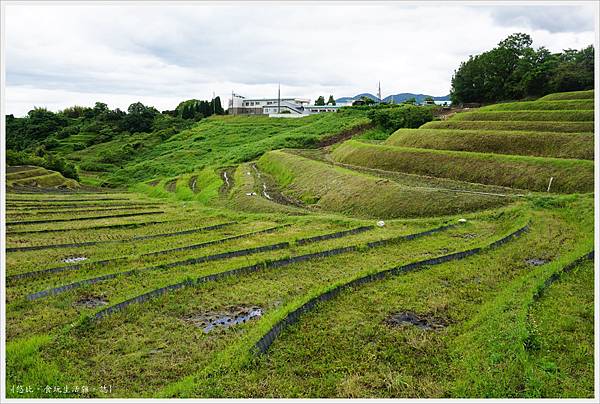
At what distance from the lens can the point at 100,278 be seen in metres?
12.6

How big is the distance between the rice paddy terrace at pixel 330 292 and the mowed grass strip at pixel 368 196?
0.40ft

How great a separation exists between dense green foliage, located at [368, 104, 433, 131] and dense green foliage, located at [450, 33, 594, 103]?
7.15 m

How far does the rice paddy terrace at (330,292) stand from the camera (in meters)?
7.61

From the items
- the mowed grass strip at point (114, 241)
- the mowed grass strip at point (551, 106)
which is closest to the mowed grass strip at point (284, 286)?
the mowed grass strip at point (114, 241)

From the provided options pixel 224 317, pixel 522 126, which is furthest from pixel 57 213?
pixel 522 126

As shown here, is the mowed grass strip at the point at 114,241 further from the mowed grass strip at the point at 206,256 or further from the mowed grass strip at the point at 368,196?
the mowed grass strip at the point at 368,196

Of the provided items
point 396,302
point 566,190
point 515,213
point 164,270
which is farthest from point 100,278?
point 566,190

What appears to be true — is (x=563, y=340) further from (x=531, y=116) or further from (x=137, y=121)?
(x=137, y=121)

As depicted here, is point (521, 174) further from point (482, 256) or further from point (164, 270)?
point (164, 270)

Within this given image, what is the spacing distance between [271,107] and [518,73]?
2135 inches

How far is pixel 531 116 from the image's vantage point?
3338 cm

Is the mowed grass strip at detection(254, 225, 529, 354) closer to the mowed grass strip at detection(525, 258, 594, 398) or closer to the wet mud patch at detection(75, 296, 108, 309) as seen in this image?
the mowed grass strip at detection(525, 258, 594, 398)

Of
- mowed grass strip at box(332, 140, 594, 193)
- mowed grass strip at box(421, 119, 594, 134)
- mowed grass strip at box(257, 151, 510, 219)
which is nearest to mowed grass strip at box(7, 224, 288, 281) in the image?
mowed grass strip at box(257, 151, 510, 219)

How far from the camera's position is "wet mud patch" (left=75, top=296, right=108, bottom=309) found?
35.7ft
